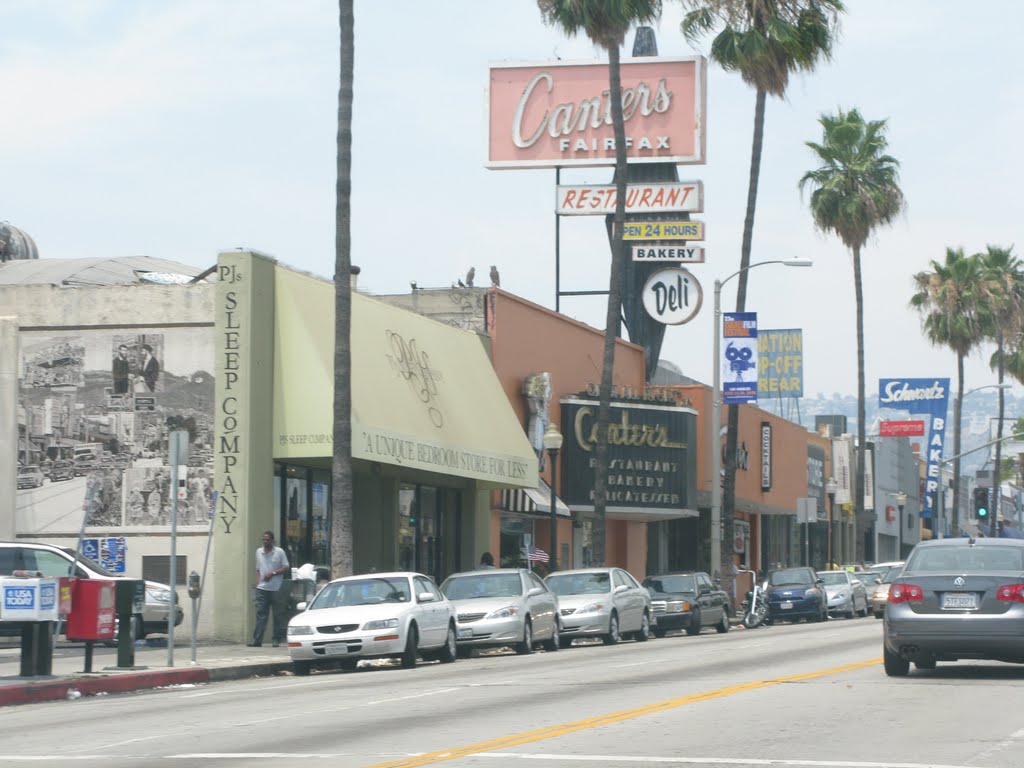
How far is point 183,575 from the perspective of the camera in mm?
28406

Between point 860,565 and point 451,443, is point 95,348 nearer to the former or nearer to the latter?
point 451,443

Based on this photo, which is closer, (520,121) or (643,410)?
(643,410)

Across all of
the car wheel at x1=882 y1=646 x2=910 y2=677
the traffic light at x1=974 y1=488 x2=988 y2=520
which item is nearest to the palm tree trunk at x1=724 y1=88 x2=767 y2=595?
the traffic light at x1=974 y1=488 x2=988 y2=520

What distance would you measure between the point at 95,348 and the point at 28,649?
10153 millimetres

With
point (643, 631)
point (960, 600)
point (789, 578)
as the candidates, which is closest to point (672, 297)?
point (789, 578)

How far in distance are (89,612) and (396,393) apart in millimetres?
11827

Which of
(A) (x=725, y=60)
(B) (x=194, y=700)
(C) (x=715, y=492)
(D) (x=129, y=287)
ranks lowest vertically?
(B) (x=194, y=700)

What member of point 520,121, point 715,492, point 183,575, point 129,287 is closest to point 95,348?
point 129,287

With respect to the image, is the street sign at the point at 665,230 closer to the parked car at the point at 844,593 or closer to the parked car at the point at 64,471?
the parked car at the point at 844,593

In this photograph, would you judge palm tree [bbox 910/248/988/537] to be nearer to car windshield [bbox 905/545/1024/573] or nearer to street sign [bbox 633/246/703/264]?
street sign [bbox 633/246/703/264]

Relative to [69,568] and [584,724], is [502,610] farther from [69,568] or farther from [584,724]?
[584,724]

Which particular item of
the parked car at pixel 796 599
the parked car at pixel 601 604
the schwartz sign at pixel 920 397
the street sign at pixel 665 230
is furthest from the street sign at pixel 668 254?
the schwartz sign at pixel 920 397

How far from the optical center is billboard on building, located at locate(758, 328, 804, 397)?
237 ft

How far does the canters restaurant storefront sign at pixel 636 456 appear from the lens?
138 ft
